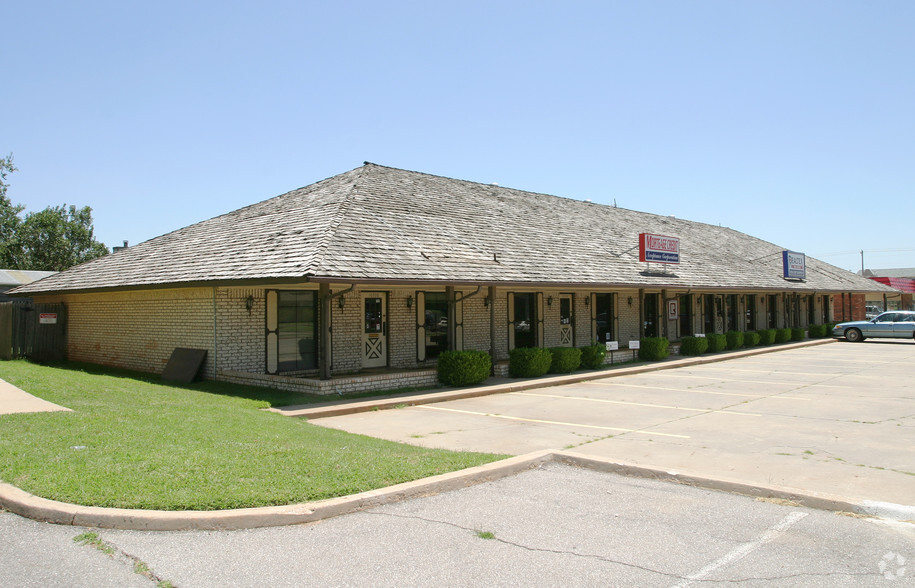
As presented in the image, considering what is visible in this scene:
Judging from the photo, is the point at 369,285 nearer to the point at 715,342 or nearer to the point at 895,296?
the point at 715,342

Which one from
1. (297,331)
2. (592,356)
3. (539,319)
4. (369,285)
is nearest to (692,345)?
(592,356)

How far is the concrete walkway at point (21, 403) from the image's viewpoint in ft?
33.1

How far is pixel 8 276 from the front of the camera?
120 feet

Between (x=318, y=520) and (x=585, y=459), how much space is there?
135 inches

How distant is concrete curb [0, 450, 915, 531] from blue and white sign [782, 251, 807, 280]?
29.5m

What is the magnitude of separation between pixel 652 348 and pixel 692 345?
296 centimetres

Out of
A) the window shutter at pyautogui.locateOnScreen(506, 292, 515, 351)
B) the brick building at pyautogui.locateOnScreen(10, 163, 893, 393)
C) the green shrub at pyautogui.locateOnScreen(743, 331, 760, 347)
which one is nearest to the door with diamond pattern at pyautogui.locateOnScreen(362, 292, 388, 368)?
the brick building at pyautogui.locateOnScreen(10, 163, 893, 393)

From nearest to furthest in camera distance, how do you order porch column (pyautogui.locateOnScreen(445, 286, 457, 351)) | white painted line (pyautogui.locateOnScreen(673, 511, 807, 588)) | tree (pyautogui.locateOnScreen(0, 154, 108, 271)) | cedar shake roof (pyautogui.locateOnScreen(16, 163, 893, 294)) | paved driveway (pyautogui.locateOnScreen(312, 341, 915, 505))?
white painted line (pyautogui.locateOnScreen(673, 511, 807, 588))
paved driveway (pyautogui.locateOnScreen(312, 341, 915, 505))
cedar shake roof (pyautogui.locateOnScreen(16, 163, 893, 294))
porch column (pyautogui.locateOnScreen(445, 286, 457, 351))
tree (pyautogui.locateOnScreen(0, 154, 108, 271))

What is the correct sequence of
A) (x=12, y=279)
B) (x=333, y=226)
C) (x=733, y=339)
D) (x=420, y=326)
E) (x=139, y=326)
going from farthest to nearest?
(x=12, y=279)
(x=733, y=339)
(x=139, y=326)
(x=420, y=326)
(x=333, y=226)

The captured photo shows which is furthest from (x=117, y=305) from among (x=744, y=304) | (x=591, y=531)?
(x=744, y=304)

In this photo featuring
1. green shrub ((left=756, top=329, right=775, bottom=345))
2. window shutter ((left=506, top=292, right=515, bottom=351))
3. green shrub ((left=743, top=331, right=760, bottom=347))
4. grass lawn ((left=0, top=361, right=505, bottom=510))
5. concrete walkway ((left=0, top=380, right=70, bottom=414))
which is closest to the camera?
grass lawn ((left=0, top=361, right=505, bottom=510))

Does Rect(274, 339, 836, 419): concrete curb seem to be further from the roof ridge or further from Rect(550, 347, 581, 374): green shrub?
the roof ridge

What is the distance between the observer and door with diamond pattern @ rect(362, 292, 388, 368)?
17.2 metres

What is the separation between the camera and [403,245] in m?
16.6
